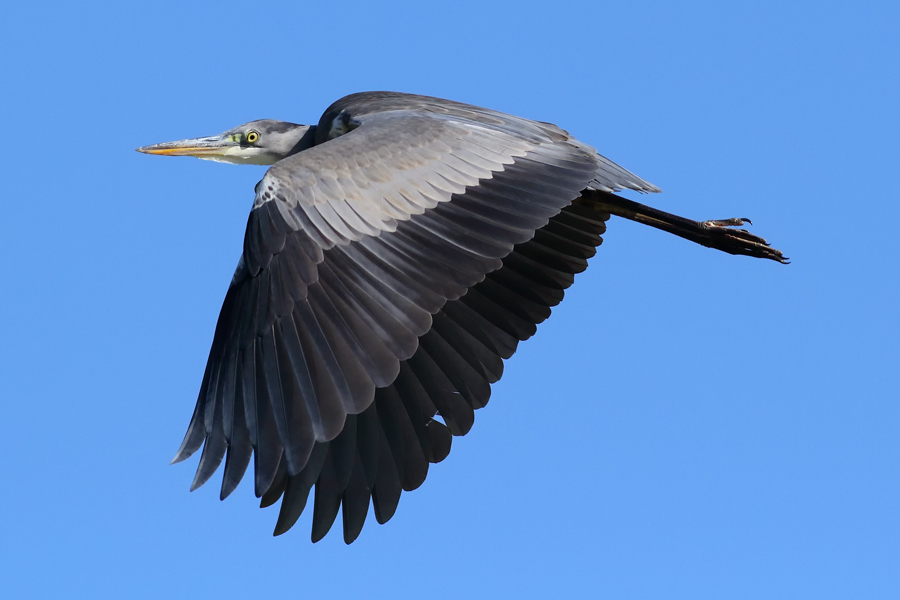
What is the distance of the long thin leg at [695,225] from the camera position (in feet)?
23.3

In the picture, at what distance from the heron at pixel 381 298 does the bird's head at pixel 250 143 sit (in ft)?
6.33

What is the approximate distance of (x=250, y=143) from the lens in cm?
880

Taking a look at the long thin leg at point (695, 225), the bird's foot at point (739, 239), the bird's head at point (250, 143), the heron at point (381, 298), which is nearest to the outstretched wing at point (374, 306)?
the heron at point (381, 298)

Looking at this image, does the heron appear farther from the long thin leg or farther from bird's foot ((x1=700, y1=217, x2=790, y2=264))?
bird's foot ((x1=700, y1=217, x2=790, y2=264))

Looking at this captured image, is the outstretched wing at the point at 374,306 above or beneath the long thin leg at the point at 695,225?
beneath

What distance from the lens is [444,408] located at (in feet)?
20.2

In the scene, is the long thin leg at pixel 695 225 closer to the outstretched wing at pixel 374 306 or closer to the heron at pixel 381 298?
the heron at pixel 381 298

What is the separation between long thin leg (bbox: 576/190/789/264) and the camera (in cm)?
711

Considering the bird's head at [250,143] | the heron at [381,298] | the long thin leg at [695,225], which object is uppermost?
the bird's head at [250,143]

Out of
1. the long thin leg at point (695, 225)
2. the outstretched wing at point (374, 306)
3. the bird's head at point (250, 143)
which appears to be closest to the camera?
the outstretched wing at point (374, 306)

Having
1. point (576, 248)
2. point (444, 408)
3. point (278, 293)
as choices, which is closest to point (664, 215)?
point (576, 248)

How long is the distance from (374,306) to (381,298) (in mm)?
53

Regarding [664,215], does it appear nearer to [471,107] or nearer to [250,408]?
[471,107]

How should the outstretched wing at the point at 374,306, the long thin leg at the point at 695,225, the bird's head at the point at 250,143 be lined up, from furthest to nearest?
the bird's head at the point at 250,143
the long thin leg at the point at 695,225
the outstretched wing at the point at 374,306
